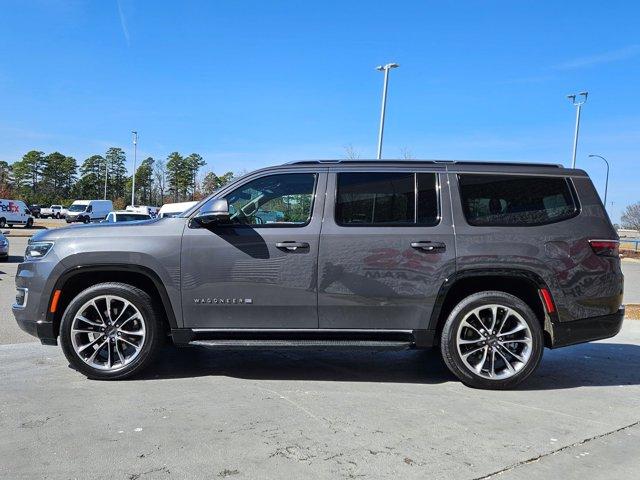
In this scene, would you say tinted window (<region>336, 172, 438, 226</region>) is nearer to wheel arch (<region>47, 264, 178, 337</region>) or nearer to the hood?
the hood

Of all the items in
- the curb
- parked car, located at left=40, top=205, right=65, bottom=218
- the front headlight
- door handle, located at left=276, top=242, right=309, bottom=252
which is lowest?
parked car, located at left=40, top=205, right=65, bottom=218

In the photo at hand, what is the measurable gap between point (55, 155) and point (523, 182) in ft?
374

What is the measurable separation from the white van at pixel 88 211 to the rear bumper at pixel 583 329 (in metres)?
52.8

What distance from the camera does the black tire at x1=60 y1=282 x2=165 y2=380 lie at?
4754 millimetres

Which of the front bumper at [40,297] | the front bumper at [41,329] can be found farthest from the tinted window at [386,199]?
the front bumper at [41,329]

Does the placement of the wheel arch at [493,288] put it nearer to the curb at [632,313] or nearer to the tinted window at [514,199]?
the tinted window at [514,199]

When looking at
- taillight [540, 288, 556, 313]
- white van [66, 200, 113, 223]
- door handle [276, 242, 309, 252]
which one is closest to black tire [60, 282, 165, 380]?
door handle [276, 242, 309, 252]

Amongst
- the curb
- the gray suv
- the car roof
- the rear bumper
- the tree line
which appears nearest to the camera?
the gray suv

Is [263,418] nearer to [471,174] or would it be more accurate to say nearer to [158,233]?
[158,233]

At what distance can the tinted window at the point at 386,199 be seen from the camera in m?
4.87

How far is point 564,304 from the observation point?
189 inches

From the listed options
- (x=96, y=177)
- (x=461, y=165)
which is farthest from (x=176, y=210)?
(x=96, y=177)

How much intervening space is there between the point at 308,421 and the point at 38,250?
289 cm

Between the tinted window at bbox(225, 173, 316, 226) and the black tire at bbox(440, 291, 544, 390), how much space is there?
63.5 inches
